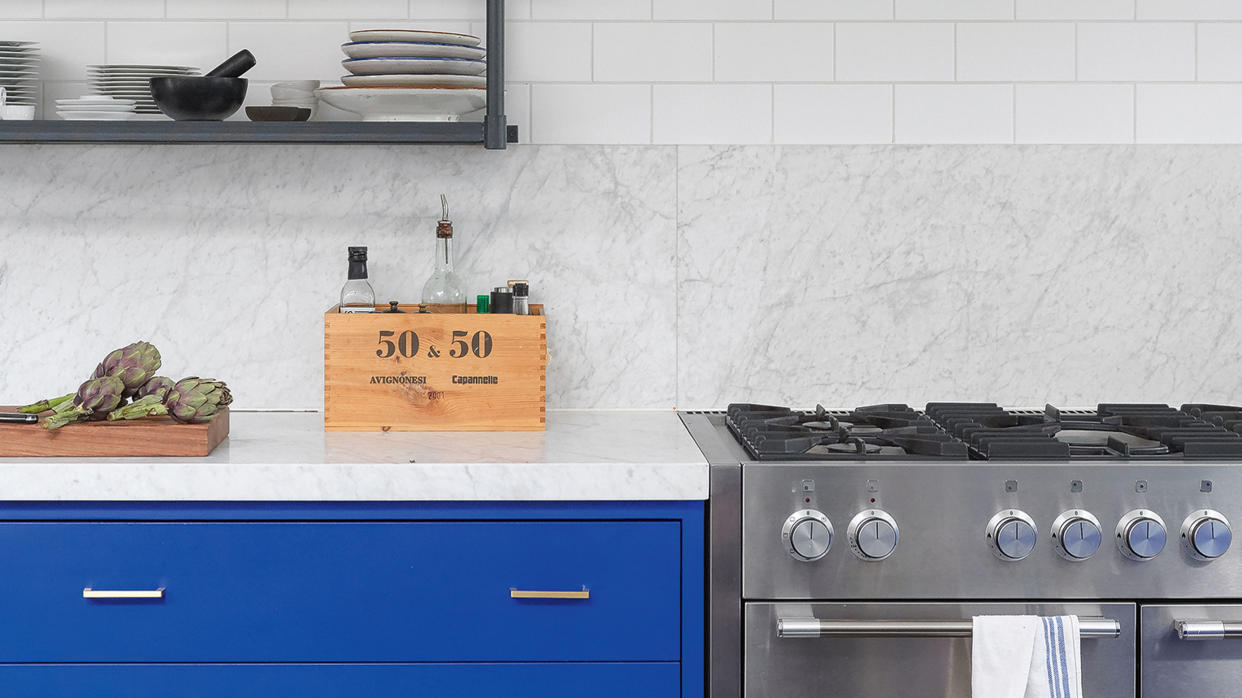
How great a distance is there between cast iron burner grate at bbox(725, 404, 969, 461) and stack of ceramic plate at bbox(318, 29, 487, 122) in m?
0.78

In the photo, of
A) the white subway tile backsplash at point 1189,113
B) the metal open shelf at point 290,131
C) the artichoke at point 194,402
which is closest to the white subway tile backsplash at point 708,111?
the metal open shelf at point 290,131

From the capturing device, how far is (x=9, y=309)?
7.45 feet

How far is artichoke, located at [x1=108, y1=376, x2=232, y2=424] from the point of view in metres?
1.78

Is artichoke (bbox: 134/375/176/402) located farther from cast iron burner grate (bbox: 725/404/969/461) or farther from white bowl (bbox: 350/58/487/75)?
cast iron burner grate (bbox: 725/404/969/461)

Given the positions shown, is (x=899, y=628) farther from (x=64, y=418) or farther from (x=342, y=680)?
(x=64, y=418)

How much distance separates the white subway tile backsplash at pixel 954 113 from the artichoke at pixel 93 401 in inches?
61.4

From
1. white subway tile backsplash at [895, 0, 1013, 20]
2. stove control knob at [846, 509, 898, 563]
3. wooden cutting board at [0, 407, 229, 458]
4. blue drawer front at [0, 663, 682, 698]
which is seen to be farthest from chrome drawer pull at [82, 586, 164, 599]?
white subway tile backsplash at [895, 0, 1013, 20]

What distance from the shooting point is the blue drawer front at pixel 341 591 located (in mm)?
1655

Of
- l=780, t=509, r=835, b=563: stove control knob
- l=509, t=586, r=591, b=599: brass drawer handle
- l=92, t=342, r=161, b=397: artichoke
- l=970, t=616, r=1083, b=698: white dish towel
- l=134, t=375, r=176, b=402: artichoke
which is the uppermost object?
l=92, t=342, r=161, b=397: artichoke

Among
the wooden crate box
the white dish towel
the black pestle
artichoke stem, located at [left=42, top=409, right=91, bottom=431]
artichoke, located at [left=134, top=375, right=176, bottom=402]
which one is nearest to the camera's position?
the white dish towel

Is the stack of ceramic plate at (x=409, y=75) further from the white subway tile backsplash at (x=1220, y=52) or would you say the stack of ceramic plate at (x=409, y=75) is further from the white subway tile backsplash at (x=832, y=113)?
the white subway tile backsplash at (x=1220, y=52)

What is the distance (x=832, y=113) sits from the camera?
2297 millimetres

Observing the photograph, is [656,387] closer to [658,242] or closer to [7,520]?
[658,242]

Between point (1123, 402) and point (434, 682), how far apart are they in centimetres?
155
